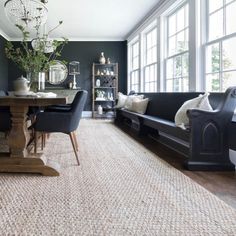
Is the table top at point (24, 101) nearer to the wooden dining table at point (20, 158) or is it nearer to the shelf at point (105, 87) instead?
the wooden dining table at point (20, 158)

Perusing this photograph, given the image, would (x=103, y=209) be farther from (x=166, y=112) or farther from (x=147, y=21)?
(x=147, y=21)

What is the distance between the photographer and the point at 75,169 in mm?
2963

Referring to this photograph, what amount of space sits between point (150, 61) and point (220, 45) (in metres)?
3.59

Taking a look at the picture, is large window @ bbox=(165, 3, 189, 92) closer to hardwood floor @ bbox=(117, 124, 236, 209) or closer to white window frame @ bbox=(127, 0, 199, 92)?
white window frame @ bbox=(127, 0, 199, 92)

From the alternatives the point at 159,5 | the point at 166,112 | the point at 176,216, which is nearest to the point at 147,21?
the point at 159,5

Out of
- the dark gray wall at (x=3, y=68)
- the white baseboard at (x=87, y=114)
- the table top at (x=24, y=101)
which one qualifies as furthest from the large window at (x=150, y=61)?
the dark gray wall at (x=3, y=68)

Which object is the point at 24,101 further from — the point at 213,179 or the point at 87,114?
the point at 87,114

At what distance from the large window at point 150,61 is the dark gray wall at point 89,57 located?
2290 millimetres

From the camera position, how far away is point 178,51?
5336 millimetres

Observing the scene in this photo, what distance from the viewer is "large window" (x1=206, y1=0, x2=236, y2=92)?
3.56m

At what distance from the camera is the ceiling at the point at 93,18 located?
6.01m

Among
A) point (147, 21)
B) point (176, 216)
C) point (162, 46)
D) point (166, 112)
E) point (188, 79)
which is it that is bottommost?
point (176, 216)

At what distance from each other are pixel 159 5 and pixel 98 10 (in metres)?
1.44

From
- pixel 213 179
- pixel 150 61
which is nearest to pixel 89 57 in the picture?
pixel 150 61
